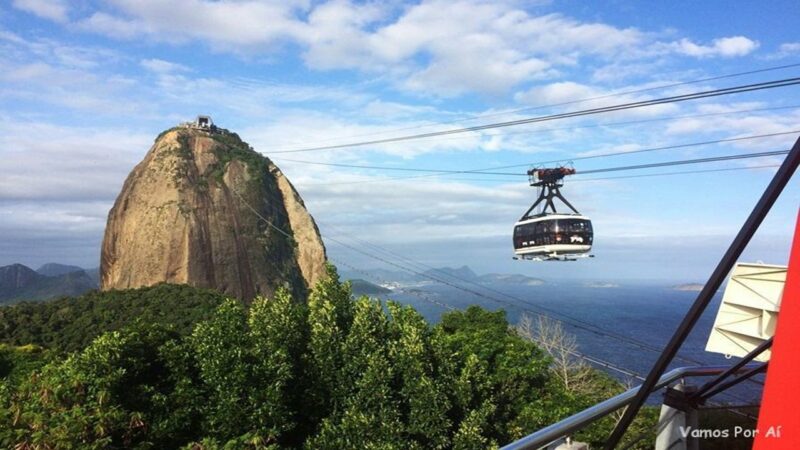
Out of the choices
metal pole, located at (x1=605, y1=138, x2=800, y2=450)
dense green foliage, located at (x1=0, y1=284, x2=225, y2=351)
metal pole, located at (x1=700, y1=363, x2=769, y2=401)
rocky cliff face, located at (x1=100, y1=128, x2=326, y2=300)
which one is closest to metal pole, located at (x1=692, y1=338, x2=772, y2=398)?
metal pole, located at (x1=700, y1=363, x2=769, y2=401)

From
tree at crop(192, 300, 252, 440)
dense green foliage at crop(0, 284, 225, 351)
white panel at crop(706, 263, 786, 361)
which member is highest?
white panel at crop(706, 263, 786, 361)

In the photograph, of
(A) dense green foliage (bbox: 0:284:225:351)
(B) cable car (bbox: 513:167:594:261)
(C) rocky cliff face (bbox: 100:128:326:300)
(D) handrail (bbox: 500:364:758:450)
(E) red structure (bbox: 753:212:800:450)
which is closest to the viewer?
(E) red structure (bbox: 753:212:800:450)

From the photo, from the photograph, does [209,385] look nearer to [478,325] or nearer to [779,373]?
[779,373]

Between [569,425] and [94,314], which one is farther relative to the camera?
[94,314]

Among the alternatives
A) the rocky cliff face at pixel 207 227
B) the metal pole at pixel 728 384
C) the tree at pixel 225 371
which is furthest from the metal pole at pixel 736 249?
the rocky cliff face at pixel 207 227

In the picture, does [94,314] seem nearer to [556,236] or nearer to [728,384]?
[556,236]

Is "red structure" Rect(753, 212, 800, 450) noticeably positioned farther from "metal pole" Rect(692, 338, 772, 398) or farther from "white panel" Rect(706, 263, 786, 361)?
"white panel" Rect(706, 263, 786, 361)

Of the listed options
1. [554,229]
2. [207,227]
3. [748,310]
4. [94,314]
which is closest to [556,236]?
[554,229]
